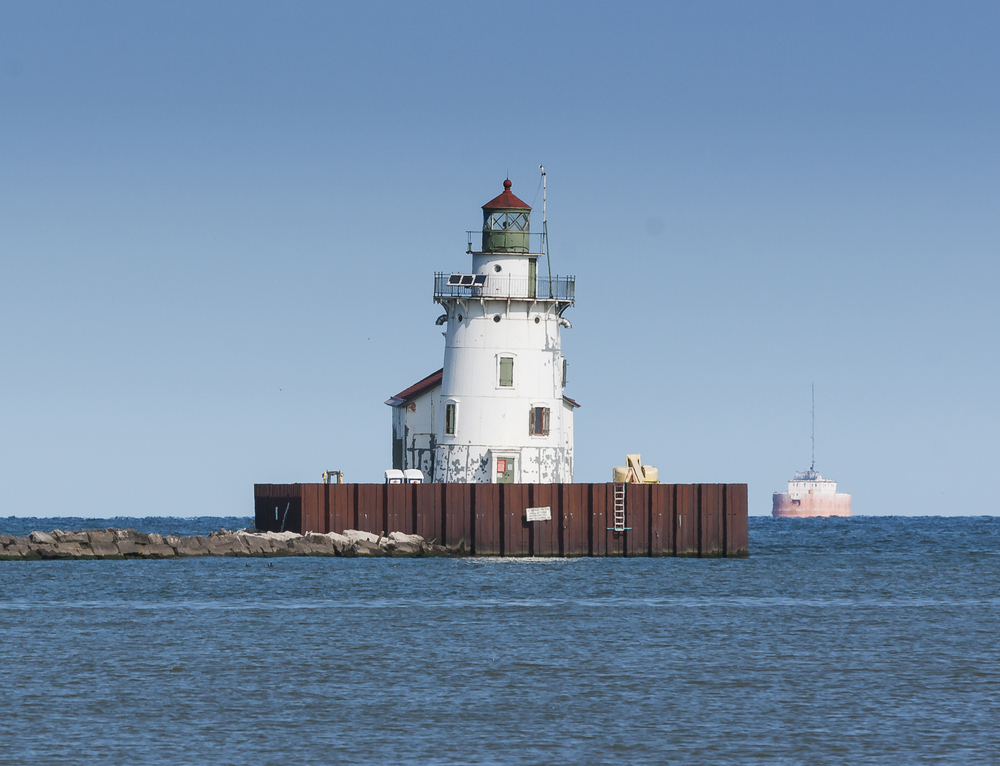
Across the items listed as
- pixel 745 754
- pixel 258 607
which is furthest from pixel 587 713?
pixel 258 607

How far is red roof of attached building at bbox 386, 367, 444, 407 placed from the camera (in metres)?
56.8

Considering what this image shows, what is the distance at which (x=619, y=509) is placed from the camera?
50156 millimetres

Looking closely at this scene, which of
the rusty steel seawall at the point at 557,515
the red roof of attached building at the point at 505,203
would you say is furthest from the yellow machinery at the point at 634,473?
the red roof of attached building at the point at 505,203

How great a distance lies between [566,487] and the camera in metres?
50.2

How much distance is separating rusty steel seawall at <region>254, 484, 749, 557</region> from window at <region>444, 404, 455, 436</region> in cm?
265

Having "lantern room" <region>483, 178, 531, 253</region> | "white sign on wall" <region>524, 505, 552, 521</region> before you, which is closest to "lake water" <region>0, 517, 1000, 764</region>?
"white sign on wall" <region>524, 505, 552, 521</region>

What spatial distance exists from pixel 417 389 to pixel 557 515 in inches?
375

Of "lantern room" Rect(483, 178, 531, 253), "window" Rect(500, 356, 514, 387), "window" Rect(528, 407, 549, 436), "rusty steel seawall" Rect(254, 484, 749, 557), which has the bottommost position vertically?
"rusty steel seawall" Rect(254, 484, 749, 557)

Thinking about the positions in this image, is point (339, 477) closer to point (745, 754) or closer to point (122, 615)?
point (122, 615)

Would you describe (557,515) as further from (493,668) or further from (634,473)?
(493,668)

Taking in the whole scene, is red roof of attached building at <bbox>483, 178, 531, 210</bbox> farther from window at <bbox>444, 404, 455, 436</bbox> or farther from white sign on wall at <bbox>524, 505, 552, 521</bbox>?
white sign on wall at <bbox>524, 505, 552, 521</bbox>

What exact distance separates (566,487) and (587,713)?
26996 mm

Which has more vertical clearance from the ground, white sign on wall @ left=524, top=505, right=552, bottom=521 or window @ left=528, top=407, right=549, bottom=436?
window @ left=528, top=407, right=549, bottom=436

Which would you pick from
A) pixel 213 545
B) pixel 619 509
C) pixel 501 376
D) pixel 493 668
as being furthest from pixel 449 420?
pixel 493 668
